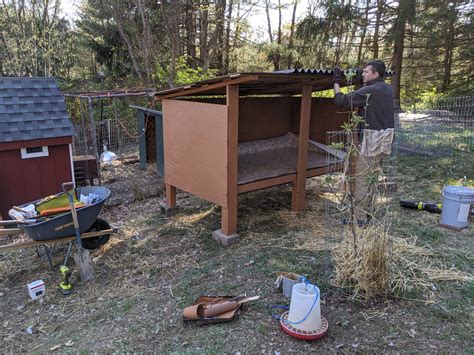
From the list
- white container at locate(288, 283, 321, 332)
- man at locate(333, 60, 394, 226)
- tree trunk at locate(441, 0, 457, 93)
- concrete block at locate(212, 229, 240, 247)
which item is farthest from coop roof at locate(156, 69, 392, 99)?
tree trunk at locate(441, 0, 457, 93)

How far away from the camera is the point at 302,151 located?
206 inches

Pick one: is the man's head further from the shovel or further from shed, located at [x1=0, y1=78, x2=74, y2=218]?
shed, located at [x1=0, y1=78, x2=74, y2=218]

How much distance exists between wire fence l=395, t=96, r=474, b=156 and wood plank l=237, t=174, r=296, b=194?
448 cm

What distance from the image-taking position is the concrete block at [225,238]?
460 cm

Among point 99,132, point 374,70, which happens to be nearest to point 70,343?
point 374,70

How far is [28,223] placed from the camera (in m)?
4.01

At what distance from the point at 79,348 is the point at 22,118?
4.37m

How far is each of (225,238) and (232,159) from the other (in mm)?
984

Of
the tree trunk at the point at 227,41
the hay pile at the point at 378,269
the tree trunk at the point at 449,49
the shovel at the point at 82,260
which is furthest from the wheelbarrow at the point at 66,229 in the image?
the tree trunk at the point at 449,49

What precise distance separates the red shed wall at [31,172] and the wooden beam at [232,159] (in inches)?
133

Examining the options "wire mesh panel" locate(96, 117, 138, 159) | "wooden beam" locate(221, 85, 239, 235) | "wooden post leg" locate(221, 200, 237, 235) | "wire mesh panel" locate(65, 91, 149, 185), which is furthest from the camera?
"wire mesh panel" locate(96, 117, 138, 159)

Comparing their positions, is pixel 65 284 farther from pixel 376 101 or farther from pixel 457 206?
pixel 457 206

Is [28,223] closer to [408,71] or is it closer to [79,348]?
[79,348]

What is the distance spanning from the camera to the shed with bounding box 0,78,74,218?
19.1 feet
